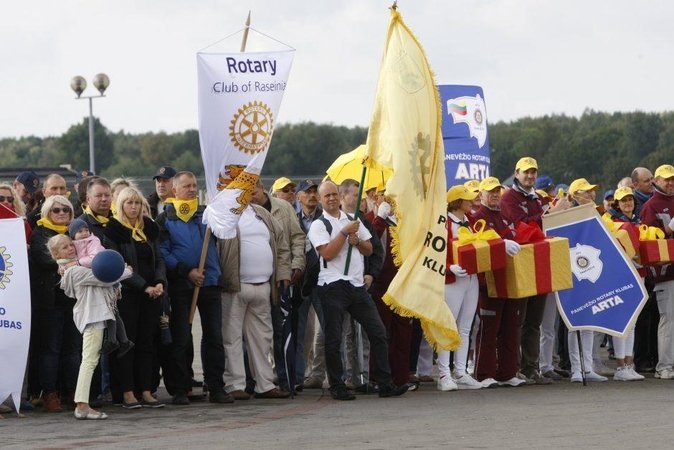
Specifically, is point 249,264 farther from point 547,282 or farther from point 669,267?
point 669,267

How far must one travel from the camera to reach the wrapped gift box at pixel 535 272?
42.3 ft

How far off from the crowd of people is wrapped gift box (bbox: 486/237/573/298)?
192 mm

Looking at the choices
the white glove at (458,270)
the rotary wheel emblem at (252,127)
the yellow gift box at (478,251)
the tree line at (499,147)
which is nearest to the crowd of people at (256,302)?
the white glove at (458,270)

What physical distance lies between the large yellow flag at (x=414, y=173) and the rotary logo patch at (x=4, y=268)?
11.2 feet

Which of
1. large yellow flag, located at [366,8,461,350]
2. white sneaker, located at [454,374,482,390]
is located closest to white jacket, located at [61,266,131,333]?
large yellow flag, located at [366,8,461,350]

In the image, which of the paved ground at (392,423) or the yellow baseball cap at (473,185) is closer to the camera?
the paved ground at (392,423)

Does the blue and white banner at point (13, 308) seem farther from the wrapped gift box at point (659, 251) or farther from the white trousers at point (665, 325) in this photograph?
the white trousers at point (665, 325)

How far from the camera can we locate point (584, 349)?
44.9 feet

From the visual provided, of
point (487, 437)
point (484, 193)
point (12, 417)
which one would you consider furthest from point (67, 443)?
point (484, 193)

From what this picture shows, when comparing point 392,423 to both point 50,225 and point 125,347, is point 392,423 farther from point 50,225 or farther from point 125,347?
point 50,225

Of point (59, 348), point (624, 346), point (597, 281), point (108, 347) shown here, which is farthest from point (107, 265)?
point (624, 346)

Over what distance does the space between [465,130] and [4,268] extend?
620 centimetres

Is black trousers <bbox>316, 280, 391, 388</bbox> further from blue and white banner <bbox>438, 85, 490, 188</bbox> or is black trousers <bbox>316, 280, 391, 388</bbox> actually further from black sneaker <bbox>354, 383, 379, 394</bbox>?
blue and white banner <bbox>438, 85, 490, 188</bbox>

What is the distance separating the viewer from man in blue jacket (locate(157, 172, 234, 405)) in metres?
12.0
